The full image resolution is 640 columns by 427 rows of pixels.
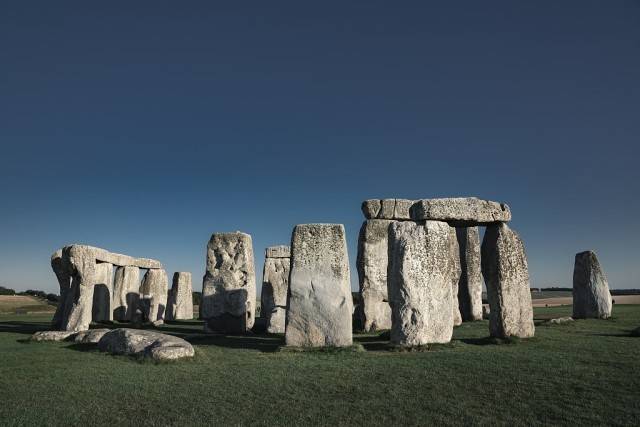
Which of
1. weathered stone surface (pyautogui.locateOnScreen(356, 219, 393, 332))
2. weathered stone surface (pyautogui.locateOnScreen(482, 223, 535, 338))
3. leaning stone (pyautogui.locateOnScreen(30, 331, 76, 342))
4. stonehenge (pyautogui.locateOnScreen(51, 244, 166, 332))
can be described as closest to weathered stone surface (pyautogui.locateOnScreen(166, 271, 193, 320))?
stonehenge (pyautogui.locateOnScreen(51, 244, 166, 332))

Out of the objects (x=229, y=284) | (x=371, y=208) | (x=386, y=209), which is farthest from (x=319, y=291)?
(x=386, y=209)

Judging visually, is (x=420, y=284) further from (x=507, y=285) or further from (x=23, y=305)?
(x=23, y=305)

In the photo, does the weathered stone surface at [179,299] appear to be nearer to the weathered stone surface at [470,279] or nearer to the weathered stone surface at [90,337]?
the weathered stone surface at [90,337]

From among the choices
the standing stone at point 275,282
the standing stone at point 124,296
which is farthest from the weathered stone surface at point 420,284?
the standing stone at point 124,296

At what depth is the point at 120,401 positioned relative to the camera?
562 centimetres

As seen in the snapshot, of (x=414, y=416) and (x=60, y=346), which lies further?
Answer: (x=60, y=346)

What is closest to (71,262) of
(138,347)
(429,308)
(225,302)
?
(225,302)

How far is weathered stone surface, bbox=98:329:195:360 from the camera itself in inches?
317

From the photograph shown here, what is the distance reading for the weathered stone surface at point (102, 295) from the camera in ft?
57.9

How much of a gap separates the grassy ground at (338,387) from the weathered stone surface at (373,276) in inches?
200

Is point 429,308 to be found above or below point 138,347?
above

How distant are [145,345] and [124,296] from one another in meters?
12.5

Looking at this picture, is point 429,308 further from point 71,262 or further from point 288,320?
point 71,262

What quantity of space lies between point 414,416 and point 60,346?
28.7ft
